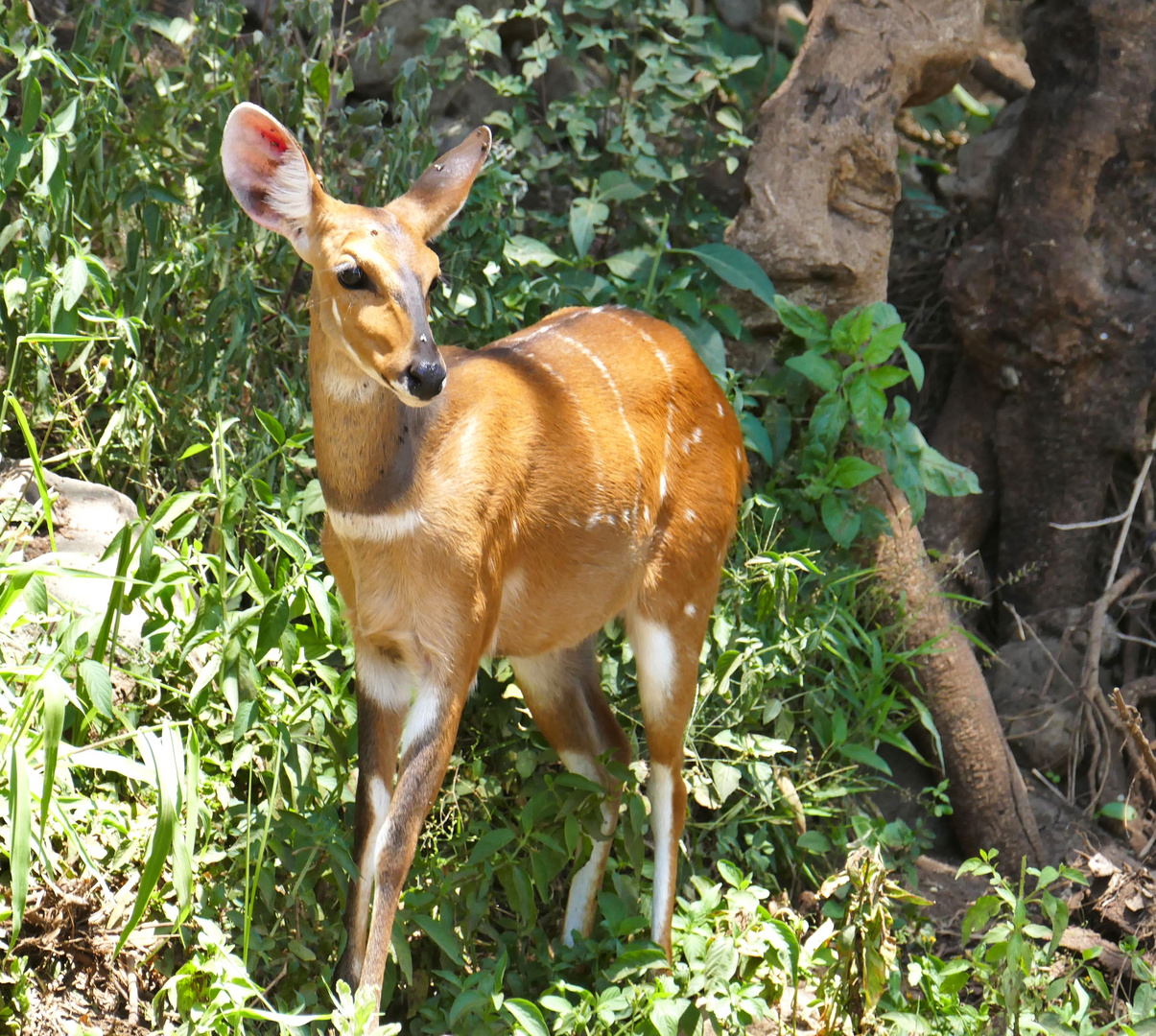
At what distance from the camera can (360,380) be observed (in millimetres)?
3166

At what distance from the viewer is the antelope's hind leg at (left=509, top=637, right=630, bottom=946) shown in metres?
4.11

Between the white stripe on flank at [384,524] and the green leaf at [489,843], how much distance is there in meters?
1.01

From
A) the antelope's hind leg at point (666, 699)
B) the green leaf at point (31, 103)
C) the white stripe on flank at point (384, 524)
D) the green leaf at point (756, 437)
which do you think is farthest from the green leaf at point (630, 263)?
the white stripe on flank at point (384, 524)

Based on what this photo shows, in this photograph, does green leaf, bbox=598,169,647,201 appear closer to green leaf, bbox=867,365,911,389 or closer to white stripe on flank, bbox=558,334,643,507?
green leaf, bbox=867,365,911,389

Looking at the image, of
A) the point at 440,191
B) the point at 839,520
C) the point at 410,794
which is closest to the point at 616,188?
the point at 839,520

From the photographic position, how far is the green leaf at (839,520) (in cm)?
496

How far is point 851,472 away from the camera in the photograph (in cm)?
499

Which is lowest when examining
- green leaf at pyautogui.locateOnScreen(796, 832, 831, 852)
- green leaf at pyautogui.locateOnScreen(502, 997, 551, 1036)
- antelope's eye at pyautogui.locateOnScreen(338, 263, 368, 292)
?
green leaf at pyautogui.locateOnScreen(796, 832, 831, 852)

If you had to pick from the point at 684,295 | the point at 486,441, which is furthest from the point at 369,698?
the point at 684,295

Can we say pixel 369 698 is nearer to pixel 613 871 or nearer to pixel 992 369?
pixel 613 871

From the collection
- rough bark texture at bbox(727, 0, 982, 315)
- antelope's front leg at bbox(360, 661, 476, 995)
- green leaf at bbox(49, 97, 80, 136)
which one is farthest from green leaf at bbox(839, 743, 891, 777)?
green leaf at bbox(49, 97, 80, 136)

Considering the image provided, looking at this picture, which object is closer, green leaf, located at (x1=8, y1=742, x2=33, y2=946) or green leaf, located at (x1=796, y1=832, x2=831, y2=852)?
green leaf, located at (x1=8, y1=742, x2=33, y2=946)

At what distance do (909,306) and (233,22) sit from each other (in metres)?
3.05

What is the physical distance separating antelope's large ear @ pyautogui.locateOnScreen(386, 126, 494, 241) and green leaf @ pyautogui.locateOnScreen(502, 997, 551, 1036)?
1901mm
